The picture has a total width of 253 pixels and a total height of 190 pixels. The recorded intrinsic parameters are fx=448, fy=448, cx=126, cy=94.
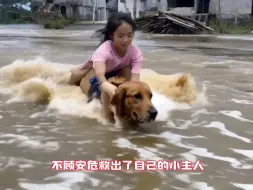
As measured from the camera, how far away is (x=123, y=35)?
4598 millimetres

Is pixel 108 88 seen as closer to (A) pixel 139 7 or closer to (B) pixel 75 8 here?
(A) pixel 139 7

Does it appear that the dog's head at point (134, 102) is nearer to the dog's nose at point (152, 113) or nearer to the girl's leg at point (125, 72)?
the dog's nose at point (152, 113)

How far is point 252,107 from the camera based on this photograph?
17.1 ft

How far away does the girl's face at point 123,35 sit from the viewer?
4.55 m

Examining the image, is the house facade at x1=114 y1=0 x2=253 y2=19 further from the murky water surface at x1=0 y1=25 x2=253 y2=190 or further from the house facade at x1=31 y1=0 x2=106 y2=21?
the murky water surface at x1=0 y1=25 x2=253 y2=190

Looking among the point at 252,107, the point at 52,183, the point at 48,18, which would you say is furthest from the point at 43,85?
the point at 48,18

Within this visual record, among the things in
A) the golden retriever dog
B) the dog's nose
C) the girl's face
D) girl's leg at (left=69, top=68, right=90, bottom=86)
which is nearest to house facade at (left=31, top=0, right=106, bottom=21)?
girl's leg at (left=69, top=68, right=90, bottom=86)

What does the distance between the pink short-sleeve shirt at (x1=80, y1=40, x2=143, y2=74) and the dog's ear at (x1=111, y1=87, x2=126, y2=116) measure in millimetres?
624

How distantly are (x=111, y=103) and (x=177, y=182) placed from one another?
1528 mm

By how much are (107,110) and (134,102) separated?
433 millimetres

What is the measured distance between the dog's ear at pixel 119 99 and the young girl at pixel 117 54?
56mm

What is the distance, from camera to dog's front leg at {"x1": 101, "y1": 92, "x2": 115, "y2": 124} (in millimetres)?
4395

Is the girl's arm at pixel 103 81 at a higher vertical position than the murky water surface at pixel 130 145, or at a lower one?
higher

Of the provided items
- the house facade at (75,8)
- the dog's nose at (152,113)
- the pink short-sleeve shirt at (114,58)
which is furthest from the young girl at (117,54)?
the house facade at (75,8)
